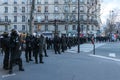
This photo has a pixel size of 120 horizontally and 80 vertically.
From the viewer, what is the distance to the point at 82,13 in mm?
115188

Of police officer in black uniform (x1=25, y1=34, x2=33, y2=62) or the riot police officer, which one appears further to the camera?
police officer in black uniform (x1=25, y1=34, x2=33, y2=62)

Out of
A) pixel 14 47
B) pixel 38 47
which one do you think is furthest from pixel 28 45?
pixel 14 47

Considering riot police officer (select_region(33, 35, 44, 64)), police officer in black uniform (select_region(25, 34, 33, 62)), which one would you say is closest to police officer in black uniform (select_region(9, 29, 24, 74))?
riot police officer (select_region(33, 35, 44, 64))

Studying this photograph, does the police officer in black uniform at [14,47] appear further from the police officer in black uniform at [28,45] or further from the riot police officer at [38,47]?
the police officer in black uniform at [28,45]

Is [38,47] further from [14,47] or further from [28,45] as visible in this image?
[14,47]

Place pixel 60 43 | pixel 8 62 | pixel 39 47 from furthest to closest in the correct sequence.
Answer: pixel 60 43 → pixel 39 47 → pixel 8 62

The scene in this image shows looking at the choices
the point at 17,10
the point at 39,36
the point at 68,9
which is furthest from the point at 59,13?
the point at 39,36

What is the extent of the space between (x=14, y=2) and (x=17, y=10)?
257 centimetres

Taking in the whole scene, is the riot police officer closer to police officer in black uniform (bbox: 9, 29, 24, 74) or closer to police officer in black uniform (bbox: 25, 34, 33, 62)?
police officer in black uniform (bbox: 25, 34, 33, 62)

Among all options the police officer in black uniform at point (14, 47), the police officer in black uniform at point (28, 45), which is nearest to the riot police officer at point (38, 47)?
the police officer in black uniform at point (28, 45)

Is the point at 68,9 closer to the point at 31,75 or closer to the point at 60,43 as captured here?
the point at 60,43

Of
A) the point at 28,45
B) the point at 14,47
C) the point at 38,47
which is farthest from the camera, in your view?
the point at 28,45

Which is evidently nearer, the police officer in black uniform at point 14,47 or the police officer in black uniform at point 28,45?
the police officer in black uniform at point 14,47

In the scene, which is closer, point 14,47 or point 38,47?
point 14,47
